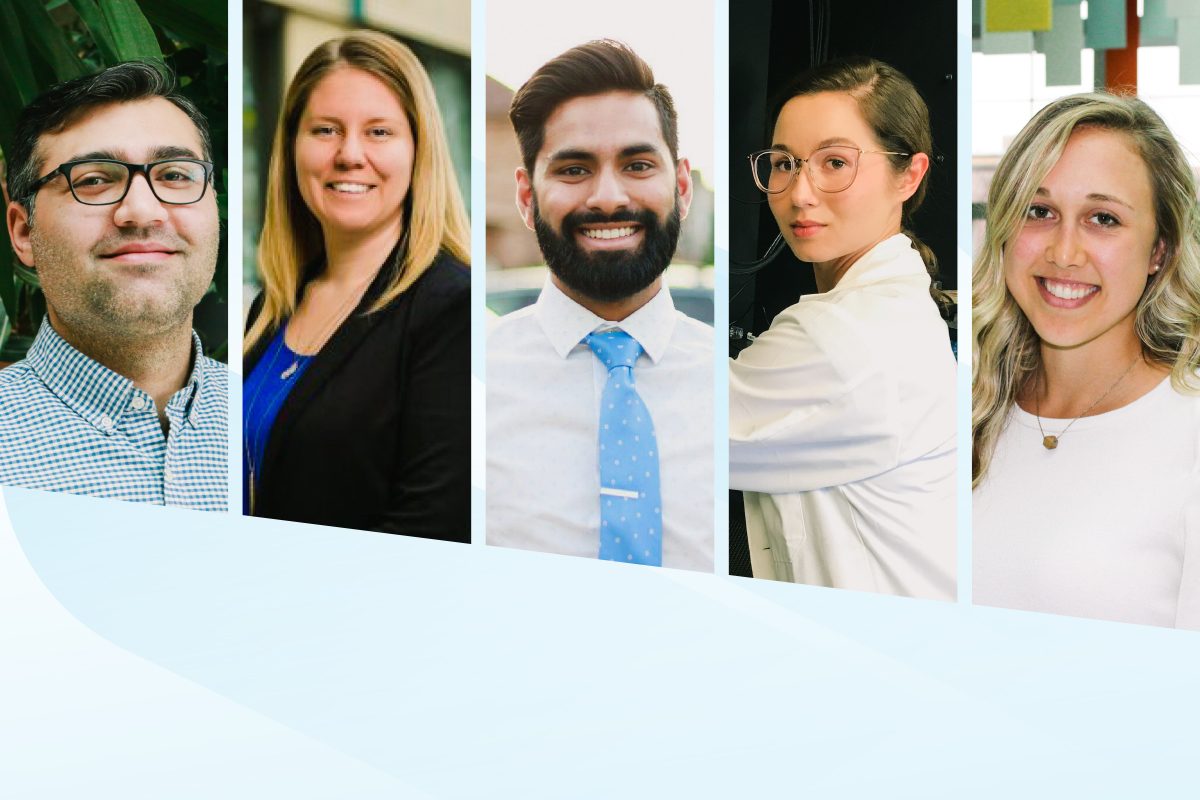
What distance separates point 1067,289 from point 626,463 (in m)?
1.75

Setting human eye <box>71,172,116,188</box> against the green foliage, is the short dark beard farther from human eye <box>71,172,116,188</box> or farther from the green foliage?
human eye <box>71,172,116,188</box>

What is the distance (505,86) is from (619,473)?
1608mm

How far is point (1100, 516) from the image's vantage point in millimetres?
4551

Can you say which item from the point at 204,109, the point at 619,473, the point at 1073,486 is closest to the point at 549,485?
the point at 619,473

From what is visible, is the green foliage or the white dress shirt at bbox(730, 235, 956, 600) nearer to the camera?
the white dress shirt at bbox(730, 235, 956, 600)

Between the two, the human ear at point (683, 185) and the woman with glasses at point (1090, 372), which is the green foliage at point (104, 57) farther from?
the woman with glasses at point (1090, 372)

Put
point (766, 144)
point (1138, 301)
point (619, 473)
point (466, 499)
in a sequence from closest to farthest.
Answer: point (1138, 301) < point (766, 144) < point (619, 473) < point (466, 499)

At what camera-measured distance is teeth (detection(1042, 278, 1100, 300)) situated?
4.60 meters

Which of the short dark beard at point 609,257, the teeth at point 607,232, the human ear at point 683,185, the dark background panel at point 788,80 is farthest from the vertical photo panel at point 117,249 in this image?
the dark background panel at point 788,80

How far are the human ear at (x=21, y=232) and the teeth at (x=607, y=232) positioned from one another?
2.98m

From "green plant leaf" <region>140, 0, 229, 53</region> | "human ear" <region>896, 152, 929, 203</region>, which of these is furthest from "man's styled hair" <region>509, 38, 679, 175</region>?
"green plant leaf" <region>140, 0, 229, 53</region>

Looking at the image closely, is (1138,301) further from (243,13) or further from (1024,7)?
(243,13)

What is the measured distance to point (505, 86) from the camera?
562 centimetres

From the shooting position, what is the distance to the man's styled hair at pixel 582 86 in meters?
5.32
